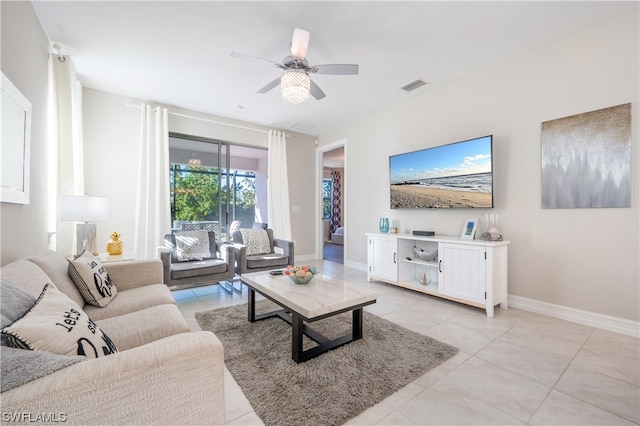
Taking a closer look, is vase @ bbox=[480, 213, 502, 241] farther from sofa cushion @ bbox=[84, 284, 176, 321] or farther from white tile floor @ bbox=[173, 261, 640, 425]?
sofa cushion @ bbox=[84, 284, 176, 321]

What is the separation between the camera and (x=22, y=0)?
1.98 metres

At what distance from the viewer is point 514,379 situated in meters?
1.69

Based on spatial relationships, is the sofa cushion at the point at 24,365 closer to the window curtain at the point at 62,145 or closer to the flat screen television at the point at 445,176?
the window curtain at the point at 62,145

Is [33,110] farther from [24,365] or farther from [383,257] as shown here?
[383,257]

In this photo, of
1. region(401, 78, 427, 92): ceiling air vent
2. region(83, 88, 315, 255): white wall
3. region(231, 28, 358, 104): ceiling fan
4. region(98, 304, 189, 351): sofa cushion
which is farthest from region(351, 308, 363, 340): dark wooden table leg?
region(83, 88, 315, 255): white wall

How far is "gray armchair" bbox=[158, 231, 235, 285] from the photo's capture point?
2977mm

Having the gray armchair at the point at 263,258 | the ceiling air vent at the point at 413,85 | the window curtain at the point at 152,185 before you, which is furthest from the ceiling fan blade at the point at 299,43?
the window curtain at the point at 152,185

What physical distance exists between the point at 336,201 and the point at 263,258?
6.14 metres

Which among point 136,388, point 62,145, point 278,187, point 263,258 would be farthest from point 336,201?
point 136,388

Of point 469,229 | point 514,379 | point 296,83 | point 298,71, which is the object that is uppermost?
point 298,71

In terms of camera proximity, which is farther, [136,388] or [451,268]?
[451,268]

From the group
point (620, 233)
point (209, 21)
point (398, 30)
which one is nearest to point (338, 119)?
point (398, 30)

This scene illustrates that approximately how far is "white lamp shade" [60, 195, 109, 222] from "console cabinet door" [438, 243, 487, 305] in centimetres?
377

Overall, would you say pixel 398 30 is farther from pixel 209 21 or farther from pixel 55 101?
pixel 55 101
